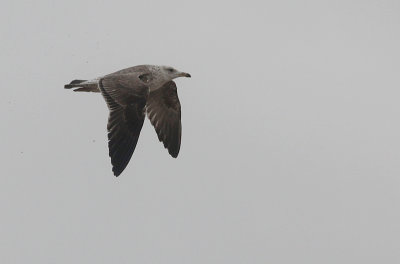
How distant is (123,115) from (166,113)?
3.29 meters

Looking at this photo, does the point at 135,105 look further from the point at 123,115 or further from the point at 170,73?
the point at 170,73

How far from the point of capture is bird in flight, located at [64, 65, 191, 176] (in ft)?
69.5

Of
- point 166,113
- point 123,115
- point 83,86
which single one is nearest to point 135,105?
point 123,115

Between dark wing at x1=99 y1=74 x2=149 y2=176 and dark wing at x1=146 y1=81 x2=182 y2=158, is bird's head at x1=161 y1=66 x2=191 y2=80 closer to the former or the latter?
dark wing at x1=146 y1=81 x2=182 y2=158

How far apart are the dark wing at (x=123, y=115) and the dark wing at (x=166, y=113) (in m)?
2.46

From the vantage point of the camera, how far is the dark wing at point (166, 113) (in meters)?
24.6

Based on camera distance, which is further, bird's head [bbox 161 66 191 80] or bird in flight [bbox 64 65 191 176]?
bird's head [bbox 161 66 191 80]

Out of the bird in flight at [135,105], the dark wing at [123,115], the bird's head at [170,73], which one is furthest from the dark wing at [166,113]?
the dark wing at [123,115]

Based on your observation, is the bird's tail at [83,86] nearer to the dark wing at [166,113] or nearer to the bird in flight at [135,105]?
the bird in flight at [135,105]

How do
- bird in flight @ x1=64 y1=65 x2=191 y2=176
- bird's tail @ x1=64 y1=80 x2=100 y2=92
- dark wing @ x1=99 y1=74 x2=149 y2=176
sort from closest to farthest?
1. dark wing @ x1=99 y1=74 x2=149 y2=176
2. bird in flight @ x1=64 y1=65 x2=191 y2=176
3. bird's tail @ x1=64 y1=80 x2=100 y2=92

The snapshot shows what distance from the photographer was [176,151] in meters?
24.4

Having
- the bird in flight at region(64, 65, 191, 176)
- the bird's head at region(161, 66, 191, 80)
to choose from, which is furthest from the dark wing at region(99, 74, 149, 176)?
the bird's head at region(161, 66, 191, 80)

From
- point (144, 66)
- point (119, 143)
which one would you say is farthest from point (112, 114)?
point (144, 66)

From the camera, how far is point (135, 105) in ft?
70.8
